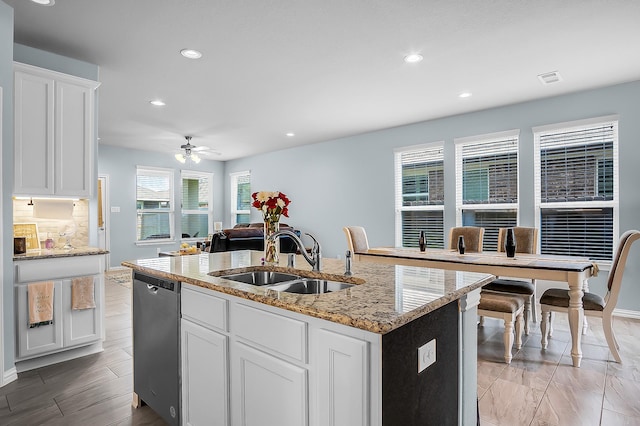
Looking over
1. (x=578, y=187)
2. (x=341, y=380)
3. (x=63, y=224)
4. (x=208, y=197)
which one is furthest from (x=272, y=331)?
(x=208, y=197)

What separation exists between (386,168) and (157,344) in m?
4.89

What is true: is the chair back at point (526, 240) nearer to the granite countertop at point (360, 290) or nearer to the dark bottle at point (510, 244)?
the dark bottle at point (510, 244)

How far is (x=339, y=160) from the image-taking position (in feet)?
22.9

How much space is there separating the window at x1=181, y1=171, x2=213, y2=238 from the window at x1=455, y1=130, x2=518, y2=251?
6336mm

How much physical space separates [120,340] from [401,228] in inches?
171

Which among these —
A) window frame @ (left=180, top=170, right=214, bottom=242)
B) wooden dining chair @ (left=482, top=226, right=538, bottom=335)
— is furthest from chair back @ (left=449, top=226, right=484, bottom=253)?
window frame @ (left=180, top=170, right=214, bottom=242)

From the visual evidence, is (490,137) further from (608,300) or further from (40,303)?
(40,303)

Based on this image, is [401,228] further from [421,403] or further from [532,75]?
[421,403]

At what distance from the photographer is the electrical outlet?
1.26m

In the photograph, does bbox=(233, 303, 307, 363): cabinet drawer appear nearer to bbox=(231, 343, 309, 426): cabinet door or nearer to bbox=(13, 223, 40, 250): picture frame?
bbox=(231, 343, 309, 426): cabinet door

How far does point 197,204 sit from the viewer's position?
30.1ft

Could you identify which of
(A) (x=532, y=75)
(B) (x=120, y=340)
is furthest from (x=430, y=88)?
(B) (x=120, y=340)

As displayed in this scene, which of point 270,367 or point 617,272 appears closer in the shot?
point 270,367

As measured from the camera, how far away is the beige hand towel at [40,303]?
2.78 m
